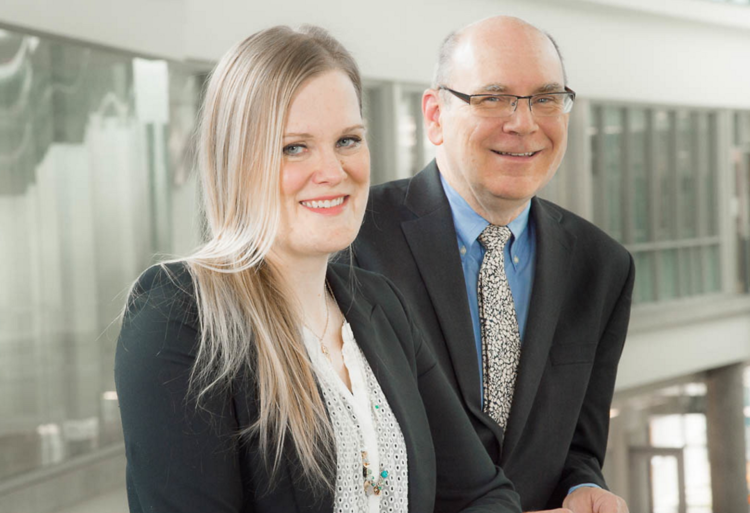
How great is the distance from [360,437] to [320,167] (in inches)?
16.6

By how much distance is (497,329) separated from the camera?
6.99 feet

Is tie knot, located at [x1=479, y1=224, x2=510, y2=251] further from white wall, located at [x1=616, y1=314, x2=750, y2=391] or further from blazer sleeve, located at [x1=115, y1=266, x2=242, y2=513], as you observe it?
white wall, located at [x1=616, y1=314, x2=750, y2=391]

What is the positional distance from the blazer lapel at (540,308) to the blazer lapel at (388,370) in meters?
0.47

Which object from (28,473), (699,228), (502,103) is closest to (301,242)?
(502,103)

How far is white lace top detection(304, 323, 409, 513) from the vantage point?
1.46 meters

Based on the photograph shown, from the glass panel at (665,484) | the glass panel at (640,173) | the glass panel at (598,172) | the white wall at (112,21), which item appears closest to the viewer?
the white wall at (112,21)

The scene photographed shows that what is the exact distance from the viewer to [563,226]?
7.50 ft

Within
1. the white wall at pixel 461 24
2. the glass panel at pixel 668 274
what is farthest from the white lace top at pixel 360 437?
the glass panel at pixel 668 274

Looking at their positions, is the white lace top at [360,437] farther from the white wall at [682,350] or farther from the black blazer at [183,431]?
the white wall at [682,350]

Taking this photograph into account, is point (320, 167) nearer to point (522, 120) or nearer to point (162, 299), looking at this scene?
point (162, 299)

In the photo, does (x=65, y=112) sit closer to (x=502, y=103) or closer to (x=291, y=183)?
(x=502, y=103)

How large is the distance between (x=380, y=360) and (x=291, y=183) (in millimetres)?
370

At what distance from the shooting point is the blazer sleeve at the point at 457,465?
5.63 feet

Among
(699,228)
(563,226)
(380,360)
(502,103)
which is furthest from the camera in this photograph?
(699,228)
